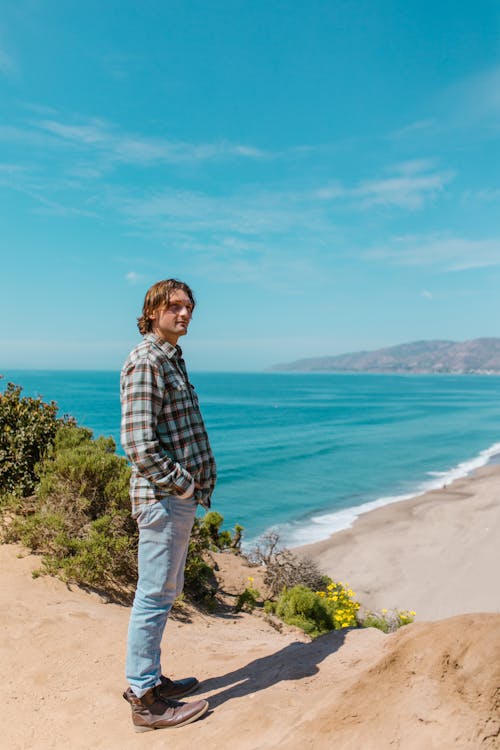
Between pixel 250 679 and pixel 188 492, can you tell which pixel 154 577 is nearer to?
pixel 188 492

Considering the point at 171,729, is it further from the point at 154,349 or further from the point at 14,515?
the point at 14,515

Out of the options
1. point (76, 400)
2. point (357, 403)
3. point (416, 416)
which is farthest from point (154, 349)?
point (357, 403)

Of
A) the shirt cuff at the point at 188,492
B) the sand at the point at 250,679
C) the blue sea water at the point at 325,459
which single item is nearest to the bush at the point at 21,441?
the blue sea water at the point at 325,459

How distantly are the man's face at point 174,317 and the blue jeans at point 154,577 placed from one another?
3.29 feet

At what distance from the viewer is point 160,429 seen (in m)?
3.24

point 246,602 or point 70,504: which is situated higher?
point 70,504

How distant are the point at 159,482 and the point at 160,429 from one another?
1.14ft

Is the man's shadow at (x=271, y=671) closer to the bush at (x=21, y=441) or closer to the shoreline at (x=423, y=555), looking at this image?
the bush at (x=21, y=441)

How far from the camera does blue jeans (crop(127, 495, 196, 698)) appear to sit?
3184 mm

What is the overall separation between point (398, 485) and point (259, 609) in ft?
72.8

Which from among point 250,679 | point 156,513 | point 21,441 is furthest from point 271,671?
point 21,441

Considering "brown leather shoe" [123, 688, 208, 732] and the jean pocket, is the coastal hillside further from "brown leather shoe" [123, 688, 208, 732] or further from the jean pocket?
the jean pocket

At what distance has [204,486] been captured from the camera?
3.32 m

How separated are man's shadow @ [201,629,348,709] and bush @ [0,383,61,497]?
12.1 feet
